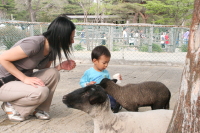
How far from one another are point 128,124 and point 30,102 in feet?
4.59

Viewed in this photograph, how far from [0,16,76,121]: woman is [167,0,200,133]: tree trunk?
5.49 feet

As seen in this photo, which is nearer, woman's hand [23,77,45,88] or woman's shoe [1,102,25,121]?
woman's hand [23,77,45,88]

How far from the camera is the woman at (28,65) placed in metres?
3.14

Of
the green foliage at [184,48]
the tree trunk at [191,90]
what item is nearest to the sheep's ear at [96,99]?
the tree trunk at [191,90]

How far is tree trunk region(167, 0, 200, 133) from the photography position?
1958 millimetres

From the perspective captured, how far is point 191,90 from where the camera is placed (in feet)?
6.58

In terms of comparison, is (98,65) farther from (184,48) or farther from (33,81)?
(184,48)

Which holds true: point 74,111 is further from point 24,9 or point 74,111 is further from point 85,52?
point 24,9

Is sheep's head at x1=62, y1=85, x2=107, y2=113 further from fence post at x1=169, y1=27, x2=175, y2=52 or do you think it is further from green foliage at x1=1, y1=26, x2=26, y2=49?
green foliage at x1=1, y1=26, x2=26, y2=49

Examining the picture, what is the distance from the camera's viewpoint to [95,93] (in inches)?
101

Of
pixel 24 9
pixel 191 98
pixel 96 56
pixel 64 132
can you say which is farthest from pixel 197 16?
pixel 24 9

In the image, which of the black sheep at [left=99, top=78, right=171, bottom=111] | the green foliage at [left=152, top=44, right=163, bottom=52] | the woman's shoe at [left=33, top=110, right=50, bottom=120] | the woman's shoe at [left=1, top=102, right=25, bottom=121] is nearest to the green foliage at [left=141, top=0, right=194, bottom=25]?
the green foliage at [left=152, top=44, right=163, bottom=52]

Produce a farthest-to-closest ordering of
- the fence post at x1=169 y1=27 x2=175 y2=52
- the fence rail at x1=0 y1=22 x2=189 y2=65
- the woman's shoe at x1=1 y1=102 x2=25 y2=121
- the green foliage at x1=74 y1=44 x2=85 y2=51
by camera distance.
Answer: the green foliage at x1=74 y1=44 x2=85 y2=51 < the fence rail at x1=0 y1=22 x2=189 y2=65 < the fence post at x1=169 y1=27 x2=175 y2=52 < the woman's shoe at x1=1 y1=102 x2=25 y2=121

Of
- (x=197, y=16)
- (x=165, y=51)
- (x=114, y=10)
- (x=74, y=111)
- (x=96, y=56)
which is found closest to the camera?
(x=197, y=16)
